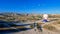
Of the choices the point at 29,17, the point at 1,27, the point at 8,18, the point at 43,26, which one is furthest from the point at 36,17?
the point at 1,27

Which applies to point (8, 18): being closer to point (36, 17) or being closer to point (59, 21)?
point (36, 17)

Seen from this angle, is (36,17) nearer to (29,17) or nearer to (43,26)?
(29,17)

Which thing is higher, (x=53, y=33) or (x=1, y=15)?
(x=1, y=15)

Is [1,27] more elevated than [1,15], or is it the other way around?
[1,15]

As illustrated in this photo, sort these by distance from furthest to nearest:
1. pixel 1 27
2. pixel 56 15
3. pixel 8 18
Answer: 1. pixel 56 15
2. pixel 8 18
3. pixel 1 27

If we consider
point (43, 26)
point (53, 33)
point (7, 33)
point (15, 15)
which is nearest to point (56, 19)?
point (43, 26)

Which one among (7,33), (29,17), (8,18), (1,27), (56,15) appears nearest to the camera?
(7,33)

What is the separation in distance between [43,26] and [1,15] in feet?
9.40

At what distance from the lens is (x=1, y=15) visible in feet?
36.4

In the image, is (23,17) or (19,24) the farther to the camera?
(19,24)

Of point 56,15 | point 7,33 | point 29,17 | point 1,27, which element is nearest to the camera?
point 7,33

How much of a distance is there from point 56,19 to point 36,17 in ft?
6.37

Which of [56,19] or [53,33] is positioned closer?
[53,33]

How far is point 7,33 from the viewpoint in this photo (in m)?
9.04
